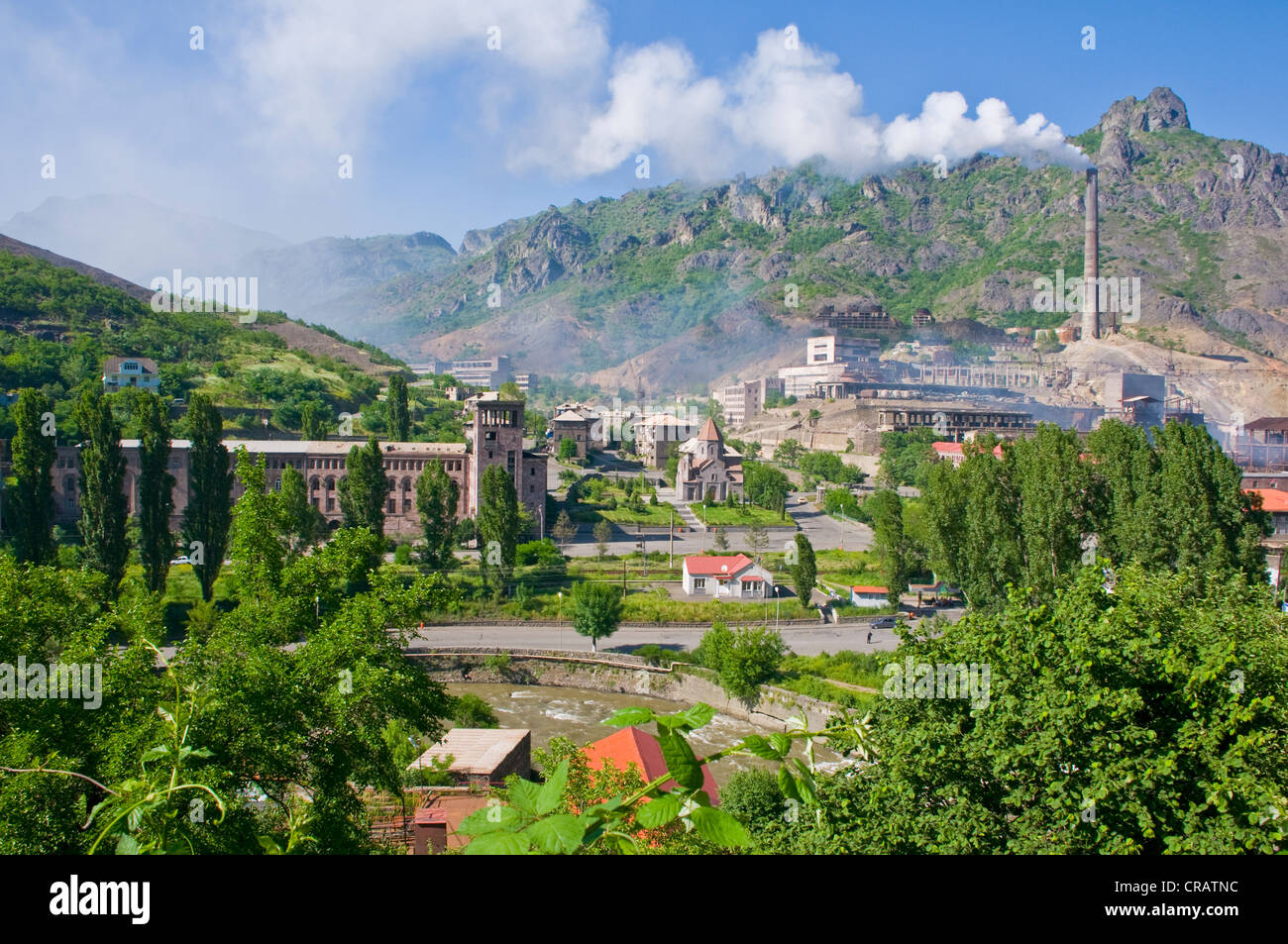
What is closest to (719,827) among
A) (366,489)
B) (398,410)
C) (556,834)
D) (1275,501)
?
(556,834)

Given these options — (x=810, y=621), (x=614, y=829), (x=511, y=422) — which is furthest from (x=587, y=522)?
(x=614, y=829)

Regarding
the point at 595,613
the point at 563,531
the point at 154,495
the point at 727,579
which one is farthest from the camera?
the point at 563,531

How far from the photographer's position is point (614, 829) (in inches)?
84.3

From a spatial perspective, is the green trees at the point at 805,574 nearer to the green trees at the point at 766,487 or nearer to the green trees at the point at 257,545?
the green trees at the point at 766,487

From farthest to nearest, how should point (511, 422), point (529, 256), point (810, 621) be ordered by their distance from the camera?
point (529, 256) → point (511, 422) → point (810, 621)

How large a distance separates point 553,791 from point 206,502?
99.0 feet

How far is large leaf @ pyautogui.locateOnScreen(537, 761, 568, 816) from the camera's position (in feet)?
7.07

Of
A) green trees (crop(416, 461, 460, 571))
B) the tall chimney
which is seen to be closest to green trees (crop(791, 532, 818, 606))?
green trees (crop(416, 461, 460, 571))

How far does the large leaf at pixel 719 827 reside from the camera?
6.59 ft

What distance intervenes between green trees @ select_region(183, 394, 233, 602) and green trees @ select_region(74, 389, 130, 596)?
6.89 ft

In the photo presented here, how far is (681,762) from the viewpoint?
222 centimetres

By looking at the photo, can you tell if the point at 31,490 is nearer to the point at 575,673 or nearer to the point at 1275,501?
the point at 575,673

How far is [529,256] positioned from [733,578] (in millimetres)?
168636
